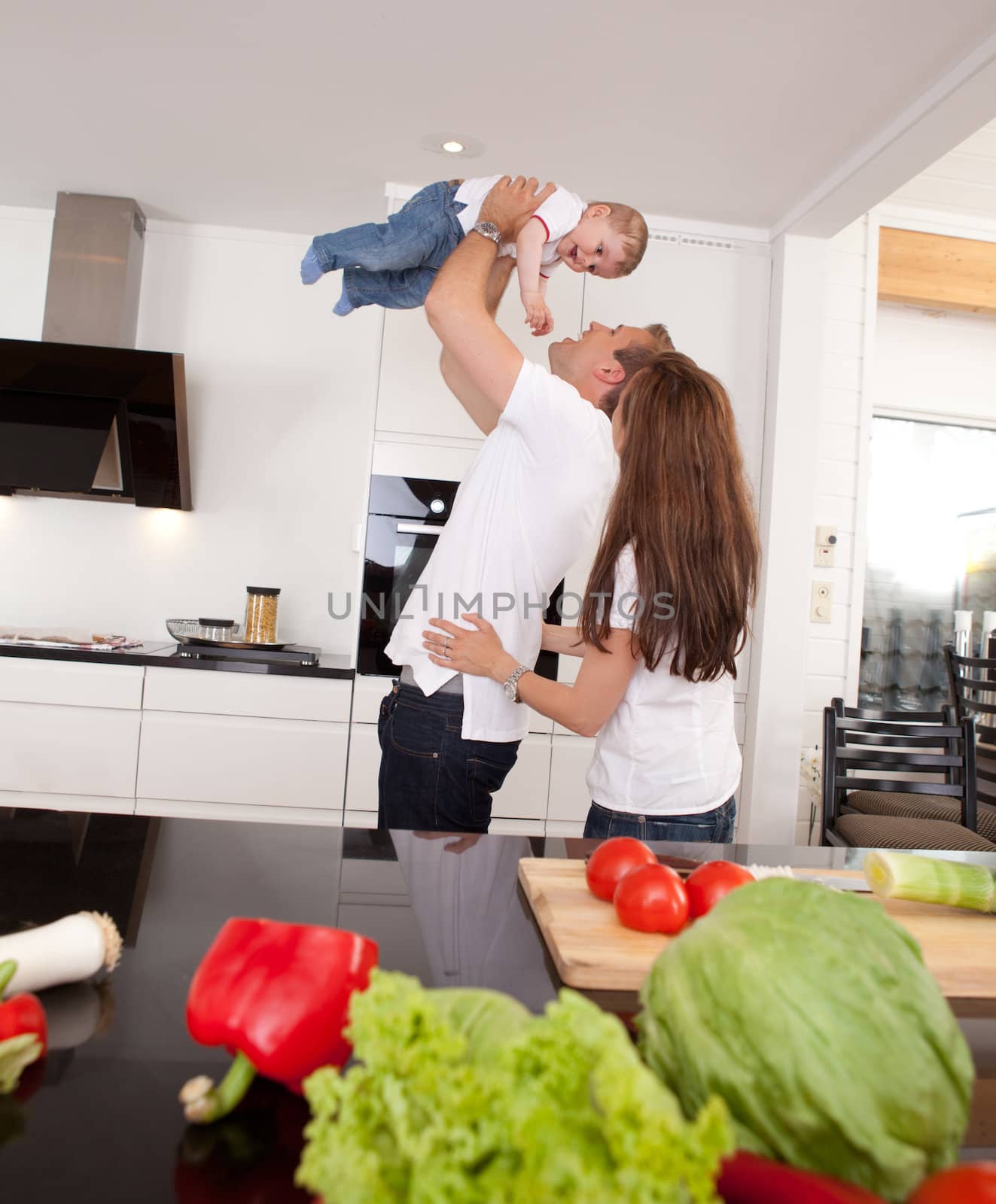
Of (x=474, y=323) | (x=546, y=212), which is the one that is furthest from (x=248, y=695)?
(x=474, y=323)

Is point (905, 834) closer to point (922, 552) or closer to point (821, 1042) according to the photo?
point (922, 552)

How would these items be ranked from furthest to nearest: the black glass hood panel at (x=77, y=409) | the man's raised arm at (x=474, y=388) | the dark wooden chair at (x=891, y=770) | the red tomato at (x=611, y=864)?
the black glass hood panel at (x=77, y=409)
the dark wooden chair at (x=891, y=770)
the man's raised arm at (x=474, y=388)
the red tomato at (x=611, y=864)

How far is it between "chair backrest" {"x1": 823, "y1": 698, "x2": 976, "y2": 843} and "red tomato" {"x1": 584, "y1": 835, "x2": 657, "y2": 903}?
7.36 ft

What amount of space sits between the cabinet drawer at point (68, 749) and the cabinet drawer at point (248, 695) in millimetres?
151

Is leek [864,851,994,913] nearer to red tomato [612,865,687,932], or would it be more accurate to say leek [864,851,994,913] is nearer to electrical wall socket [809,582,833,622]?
red tomato [612,865,687,932]

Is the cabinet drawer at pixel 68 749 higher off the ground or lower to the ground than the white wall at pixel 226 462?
lower

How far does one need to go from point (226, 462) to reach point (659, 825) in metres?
3.10

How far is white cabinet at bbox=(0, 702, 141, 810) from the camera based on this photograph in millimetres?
3260

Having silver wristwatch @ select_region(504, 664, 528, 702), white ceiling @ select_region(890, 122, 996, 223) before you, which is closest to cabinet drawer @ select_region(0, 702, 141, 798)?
silver wristwatch @ select_region(504, 664, 528, 702)

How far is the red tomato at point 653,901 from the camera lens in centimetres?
79

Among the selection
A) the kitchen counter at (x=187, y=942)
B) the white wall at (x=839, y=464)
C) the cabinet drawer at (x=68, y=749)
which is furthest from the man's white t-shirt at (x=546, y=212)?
the cabinet drawer at (x=68, y=749)

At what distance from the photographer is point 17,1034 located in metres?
0.50

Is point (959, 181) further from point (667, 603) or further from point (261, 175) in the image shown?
point (667, 603)

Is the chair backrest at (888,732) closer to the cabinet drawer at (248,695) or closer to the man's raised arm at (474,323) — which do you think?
the cabinet drawer at (248,695)
